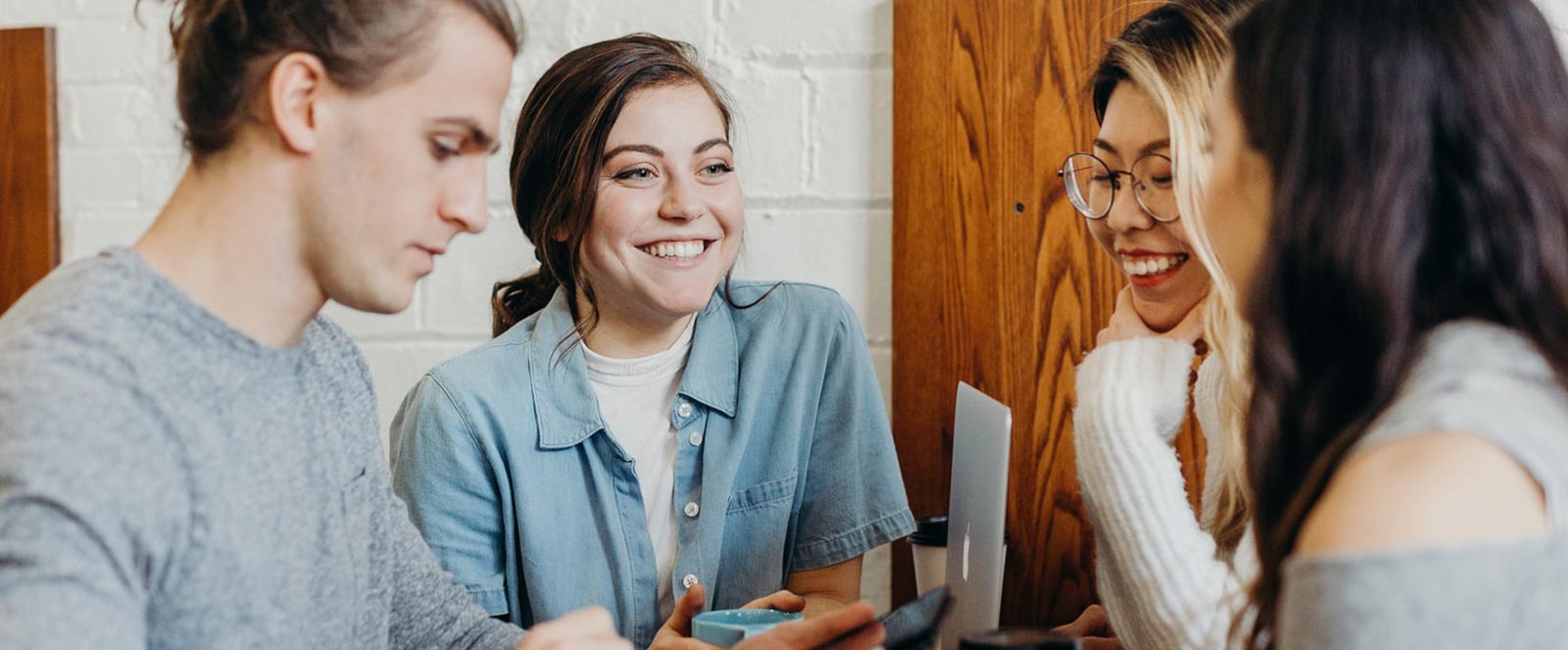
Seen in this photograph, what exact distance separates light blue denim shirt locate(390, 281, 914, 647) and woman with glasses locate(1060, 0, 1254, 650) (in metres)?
0.29

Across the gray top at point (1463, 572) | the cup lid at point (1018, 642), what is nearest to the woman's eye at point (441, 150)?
the cup lid at point (1018, 642)

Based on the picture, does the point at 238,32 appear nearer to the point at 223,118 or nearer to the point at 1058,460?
the point at 223,118

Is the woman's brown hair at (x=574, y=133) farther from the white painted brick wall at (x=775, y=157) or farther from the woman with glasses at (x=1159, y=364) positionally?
the woman with glasses at (x=1159, y=364)

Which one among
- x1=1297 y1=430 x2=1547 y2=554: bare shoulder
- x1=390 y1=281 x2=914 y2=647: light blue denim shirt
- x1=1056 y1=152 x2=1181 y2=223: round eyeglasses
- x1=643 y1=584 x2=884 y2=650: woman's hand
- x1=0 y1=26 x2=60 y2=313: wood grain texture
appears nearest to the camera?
x1=1297 y1=430 x2=1547 y2=554: bare shoulder

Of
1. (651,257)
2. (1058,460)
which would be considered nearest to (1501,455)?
(651,257)

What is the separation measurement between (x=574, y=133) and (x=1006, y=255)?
0.55 metres

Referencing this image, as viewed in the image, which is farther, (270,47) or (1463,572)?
(270,47)

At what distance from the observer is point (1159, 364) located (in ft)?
3.87

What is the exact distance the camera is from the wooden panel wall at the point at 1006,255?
5.11 ft

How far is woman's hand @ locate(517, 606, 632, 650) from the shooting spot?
2.88 ft

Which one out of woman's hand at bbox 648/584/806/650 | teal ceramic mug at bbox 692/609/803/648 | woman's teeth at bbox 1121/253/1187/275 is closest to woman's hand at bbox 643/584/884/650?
teal ceramic mug at bbox 692/609/803/648

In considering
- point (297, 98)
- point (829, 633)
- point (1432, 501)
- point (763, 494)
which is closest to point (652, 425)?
point (763, 494)

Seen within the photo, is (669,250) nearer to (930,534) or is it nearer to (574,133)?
(574,133)

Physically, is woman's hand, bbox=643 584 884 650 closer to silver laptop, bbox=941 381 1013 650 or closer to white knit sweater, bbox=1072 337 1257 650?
A: silver laptop, bbox=941 381 1013 650
